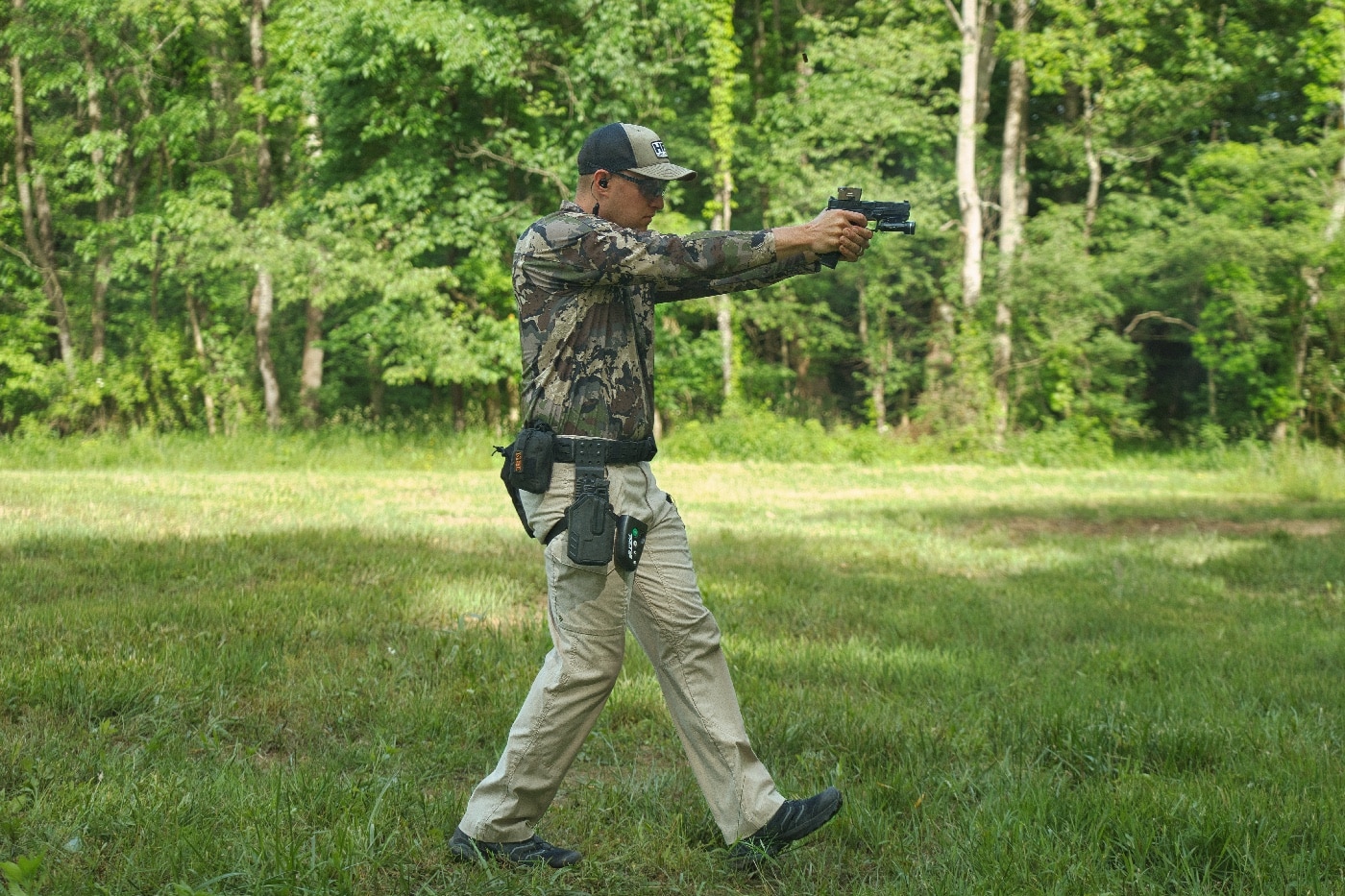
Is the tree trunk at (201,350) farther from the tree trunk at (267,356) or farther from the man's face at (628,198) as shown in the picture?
the man's face at (628,198)

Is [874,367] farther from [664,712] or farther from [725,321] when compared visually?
[664,712]

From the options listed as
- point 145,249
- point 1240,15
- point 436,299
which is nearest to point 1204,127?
point 1240,15

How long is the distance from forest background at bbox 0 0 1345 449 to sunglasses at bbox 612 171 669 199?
1981cm

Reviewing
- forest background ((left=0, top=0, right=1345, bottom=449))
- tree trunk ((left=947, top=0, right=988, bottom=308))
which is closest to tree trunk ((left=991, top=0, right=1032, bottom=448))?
forest background ((left=0, top=0, right=1345, bottom=449))

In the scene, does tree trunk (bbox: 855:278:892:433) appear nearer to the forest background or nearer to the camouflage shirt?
the forest background

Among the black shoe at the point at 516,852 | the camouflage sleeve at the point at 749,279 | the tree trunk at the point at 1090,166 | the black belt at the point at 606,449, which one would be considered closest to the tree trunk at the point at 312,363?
the tree trunk at the point at 1090,166

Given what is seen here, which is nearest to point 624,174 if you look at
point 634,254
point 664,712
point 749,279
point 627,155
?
point 627,155

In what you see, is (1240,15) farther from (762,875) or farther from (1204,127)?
(762,875)

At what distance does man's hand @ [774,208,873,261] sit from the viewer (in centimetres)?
367

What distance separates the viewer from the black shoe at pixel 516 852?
3887 millimetres

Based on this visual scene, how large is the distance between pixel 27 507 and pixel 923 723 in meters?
9.31

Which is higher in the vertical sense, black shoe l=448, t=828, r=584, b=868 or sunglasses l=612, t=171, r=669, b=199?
sunglasses l=612, t=171, r=669, b=199

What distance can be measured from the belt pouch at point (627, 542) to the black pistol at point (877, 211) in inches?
39.4

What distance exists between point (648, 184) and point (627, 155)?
0.37 ft
